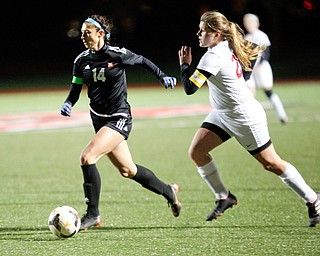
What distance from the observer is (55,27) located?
40.1 m

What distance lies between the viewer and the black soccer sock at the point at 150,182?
6.77m

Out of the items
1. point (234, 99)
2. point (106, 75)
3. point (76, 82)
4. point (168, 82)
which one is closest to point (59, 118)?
point (76, 82)

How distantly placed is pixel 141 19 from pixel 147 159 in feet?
97.2

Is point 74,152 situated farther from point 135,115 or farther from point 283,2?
point 283,2

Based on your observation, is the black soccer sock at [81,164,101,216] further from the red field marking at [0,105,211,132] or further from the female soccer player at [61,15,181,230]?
the red field marking at [0,105,211,132]

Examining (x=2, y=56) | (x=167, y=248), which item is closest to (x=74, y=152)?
(x=167, y=248)

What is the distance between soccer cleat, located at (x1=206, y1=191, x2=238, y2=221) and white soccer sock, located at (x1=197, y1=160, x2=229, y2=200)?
41mm

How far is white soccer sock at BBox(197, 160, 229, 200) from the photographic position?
22.5ft

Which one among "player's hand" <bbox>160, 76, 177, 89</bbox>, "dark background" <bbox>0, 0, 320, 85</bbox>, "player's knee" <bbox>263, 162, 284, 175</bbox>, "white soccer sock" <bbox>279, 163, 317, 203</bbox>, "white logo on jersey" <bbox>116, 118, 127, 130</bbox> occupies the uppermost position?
"player's hand" <bbox>160, 76, 177, 89</bbox>

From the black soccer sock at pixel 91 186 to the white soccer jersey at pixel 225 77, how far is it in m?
1.27

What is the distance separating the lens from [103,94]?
6520mm

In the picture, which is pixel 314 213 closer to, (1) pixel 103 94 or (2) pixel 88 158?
(2) pixel 88 158

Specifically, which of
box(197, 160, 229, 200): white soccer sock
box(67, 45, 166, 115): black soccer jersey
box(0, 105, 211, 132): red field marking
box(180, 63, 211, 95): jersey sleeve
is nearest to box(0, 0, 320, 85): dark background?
box(0, 105, 211, 132): red field marking

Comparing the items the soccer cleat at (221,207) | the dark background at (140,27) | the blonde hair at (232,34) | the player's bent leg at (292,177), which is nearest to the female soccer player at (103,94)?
the blonde hair at (232,34)
